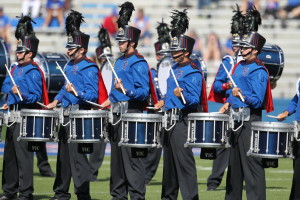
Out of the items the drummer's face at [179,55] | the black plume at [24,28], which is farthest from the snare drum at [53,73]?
the drummer's face at [179,55]

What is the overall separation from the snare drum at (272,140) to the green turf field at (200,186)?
102 inches

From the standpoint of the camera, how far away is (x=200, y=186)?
13.1m

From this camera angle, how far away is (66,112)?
10.9 metres

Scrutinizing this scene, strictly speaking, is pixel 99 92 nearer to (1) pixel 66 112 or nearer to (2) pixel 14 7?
(1) pixel 66 112

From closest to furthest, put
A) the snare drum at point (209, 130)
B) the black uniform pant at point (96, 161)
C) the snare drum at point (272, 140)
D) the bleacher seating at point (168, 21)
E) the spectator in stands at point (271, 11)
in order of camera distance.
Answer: the snare drum at point (272, 140)
the snare drum at point (209, 130)
the black uniform pant at point (96, 161)
the spectator in stands at point (271, 11)
the bleacher seating at point (168, 21)

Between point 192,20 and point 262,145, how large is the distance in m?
15.7

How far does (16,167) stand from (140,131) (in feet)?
7.13

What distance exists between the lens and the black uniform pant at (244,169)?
31.7 feet

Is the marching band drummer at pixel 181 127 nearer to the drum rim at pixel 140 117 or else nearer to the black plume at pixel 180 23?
the drum rim at pixel 140 117

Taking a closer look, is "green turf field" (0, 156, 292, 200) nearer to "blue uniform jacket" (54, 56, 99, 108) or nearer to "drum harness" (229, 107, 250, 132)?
"blue uniform jacket" (54, 56, 99, 108)

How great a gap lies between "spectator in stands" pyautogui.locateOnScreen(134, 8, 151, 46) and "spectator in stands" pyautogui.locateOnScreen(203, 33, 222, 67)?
1.58 m

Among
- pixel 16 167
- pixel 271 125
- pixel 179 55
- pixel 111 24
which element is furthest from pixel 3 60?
pixel 111 24

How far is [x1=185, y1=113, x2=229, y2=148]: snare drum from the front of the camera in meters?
9.58

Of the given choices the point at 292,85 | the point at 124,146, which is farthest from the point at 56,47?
the point at 124,146
